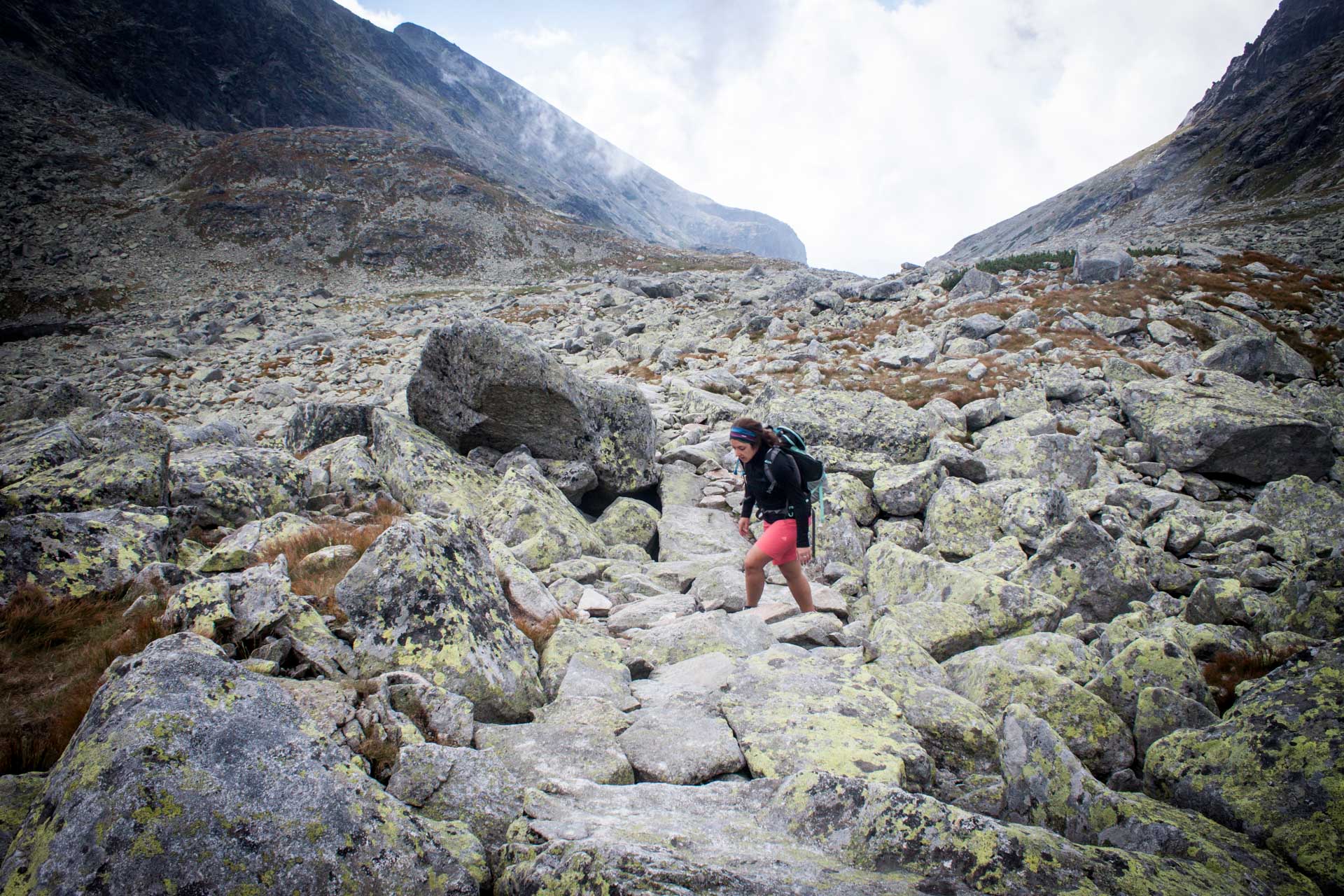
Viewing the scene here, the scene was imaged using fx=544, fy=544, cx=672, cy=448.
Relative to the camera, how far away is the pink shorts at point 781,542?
756 cm

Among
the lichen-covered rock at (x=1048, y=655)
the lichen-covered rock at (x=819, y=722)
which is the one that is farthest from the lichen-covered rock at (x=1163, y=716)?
the lichen-covered rock at (x=819, y=722)

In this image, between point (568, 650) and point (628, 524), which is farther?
point (628, 524)

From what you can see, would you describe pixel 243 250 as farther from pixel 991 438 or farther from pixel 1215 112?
pixel 1215 112

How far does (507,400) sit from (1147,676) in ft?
33.6

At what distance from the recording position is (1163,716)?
4762mm

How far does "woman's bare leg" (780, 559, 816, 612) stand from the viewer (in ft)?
25.0

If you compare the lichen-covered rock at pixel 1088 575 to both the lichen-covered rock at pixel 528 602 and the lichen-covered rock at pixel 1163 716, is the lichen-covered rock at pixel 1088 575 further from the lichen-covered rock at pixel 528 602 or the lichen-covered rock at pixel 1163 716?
the lichen-covered rock at pixel 528 602

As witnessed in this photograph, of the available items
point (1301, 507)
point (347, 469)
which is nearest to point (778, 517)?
point (347, 469)

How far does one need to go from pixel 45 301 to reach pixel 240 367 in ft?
111

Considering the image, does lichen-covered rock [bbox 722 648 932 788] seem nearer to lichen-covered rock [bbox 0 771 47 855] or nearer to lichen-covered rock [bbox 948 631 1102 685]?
lichen-covered rock [bbox 948 631 1102 685]

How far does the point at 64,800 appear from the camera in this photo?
7.74 ft

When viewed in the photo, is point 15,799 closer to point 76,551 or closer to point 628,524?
point 76,551

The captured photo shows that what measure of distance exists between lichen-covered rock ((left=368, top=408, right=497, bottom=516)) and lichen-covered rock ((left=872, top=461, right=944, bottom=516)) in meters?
7.90

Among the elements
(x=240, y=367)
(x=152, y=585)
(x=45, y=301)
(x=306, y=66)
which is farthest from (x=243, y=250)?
(x=306, y=66)
